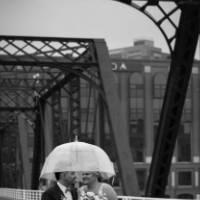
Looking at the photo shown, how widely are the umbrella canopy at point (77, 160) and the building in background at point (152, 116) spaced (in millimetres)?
71201

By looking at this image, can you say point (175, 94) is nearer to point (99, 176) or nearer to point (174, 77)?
point (174, 77)

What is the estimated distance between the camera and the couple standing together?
Result: 654cm

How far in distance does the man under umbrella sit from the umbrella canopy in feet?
0.15

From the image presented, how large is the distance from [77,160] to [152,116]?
7365 cm

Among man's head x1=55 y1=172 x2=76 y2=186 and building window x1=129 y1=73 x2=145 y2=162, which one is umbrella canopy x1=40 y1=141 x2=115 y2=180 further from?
building window x1=129 y1=73 x2=145 y2=162

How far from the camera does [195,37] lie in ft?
51.4

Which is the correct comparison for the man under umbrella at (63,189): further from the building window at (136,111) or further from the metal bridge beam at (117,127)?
the building window at (136,111)

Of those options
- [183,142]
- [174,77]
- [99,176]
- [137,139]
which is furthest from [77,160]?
[183,142]

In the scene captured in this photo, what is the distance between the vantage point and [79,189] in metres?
6.63

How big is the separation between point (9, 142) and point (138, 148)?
20.8 metres

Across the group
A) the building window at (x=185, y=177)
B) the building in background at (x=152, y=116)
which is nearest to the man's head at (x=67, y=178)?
the building in background at (x=152, y=116)

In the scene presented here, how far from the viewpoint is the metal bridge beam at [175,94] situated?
15.7 metres

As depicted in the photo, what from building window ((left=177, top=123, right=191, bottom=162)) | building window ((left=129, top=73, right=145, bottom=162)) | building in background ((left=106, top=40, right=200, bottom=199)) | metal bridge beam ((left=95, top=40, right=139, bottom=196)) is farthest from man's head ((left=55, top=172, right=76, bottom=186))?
building window ((left=177, top=123, right=191, bottom=162))

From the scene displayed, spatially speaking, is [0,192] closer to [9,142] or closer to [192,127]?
[9,142]
